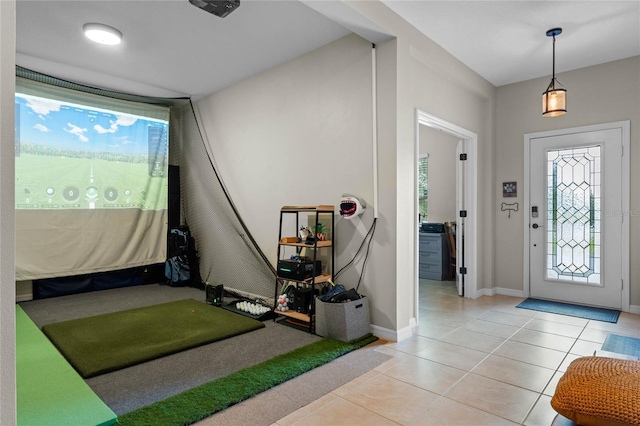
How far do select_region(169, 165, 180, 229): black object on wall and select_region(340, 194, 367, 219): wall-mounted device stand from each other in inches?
108

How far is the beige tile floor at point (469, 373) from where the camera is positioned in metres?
1.92

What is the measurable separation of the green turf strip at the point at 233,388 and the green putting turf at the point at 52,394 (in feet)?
0.64

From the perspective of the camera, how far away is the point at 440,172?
595cm

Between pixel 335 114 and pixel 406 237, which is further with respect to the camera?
pixel 335 114

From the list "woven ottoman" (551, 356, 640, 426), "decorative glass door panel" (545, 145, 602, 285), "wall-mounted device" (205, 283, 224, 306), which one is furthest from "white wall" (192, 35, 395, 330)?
"decorative glass door panel" (545, 145, 602, 285)

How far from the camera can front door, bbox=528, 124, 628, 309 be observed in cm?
388

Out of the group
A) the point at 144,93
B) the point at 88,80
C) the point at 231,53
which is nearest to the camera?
the point at 231,53

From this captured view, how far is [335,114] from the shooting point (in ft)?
11.3

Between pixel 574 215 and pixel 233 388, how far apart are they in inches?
157

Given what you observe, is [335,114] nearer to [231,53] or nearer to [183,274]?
[231,53]

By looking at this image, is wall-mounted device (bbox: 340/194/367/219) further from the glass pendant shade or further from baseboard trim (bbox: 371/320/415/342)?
the glass pendant shade

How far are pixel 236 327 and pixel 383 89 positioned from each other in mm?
2399

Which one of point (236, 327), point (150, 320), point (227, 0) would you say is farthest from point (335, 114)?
point (150, 320)

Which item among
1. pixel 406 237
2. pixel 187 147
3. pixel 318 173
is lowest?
pixel 406 237
